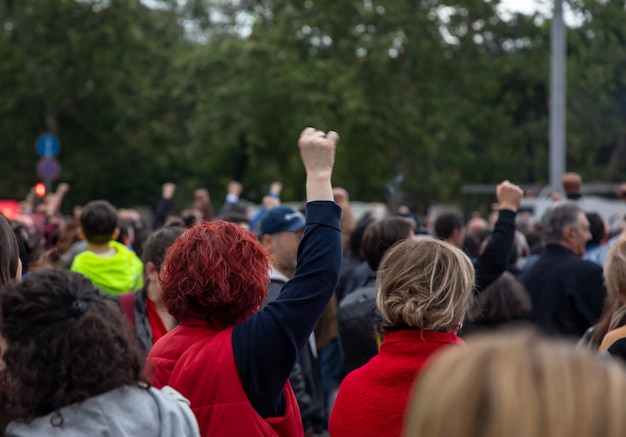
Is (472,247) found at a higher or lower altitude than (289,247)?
lower

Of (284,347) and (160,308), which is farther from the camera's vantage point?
(160,308)

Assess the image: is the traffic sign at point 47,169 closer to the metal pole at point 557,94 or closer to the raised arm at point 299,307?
the metal pole at point 557,94

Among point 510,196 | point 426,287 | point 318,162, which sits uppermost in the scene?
point 318,162

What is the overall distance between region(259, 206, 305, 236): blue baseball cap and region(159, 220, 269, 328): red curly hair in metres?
2.61

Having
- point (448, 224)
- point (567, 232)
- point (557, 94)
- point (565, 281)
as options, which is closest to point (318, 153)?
point (565, 281)

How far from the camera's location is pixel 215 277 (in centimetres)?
312

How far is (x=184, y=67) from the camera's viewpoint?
1345 inches

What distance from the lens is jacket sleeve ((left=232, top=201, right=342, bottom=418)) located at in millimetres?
2977

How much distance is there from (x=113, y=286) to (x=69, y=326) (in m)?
4.00

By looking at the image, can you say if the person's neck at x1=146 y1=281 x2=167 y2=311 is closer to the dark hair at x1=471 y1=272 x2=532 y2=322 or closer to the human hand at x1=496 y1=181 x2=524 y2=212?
the human hand at x1=496 y1=181 x2=524 y2=212

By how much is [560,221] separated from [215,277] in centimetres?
425

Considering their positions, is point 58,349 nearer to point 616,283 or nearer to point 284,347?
point 284,347

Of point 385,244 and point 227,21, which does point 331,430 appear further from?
point 227,21

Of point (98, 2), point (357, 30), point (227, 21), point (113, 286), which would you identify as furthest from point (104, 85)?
point (113, 286)
